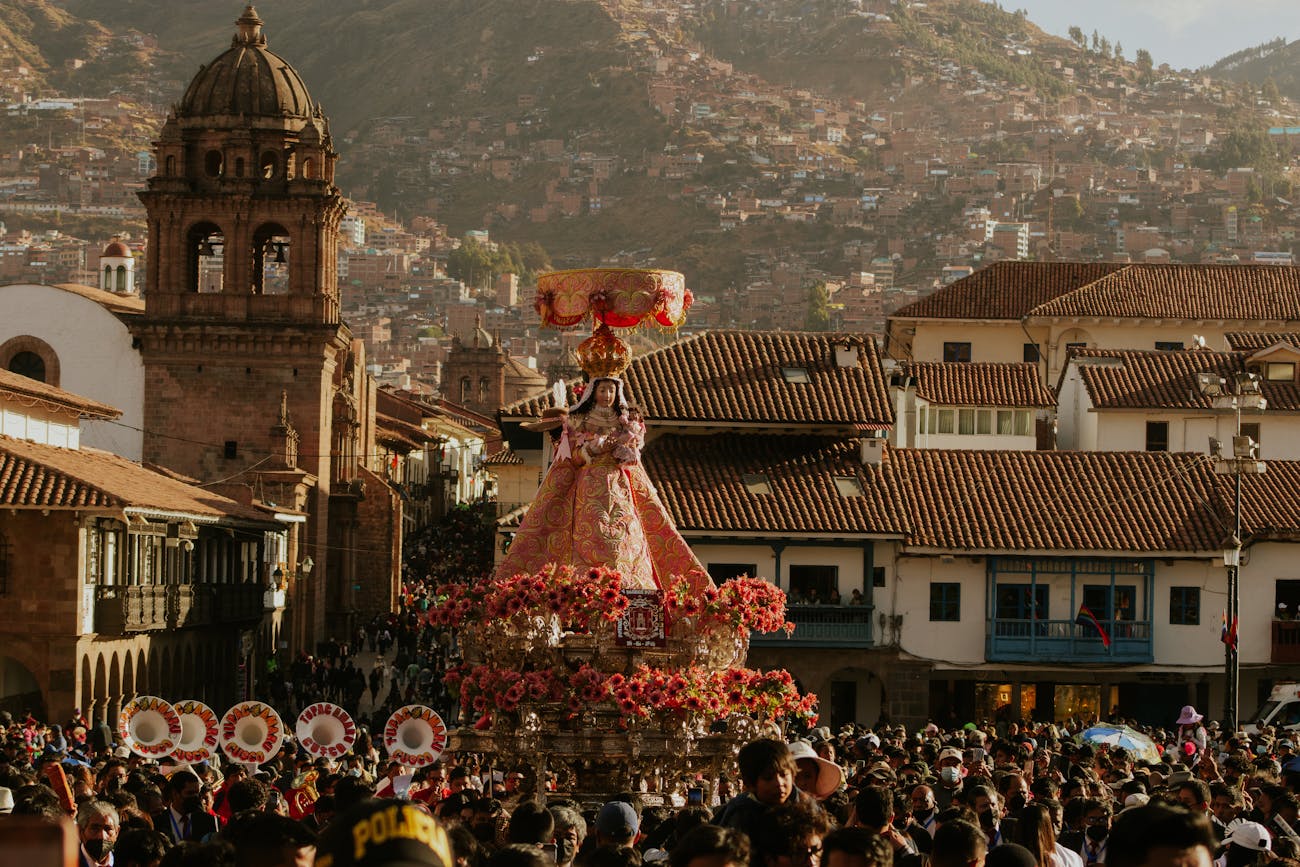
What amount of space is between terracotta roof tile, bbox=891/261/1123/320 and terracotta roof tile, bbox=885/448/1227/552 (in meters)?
34.5

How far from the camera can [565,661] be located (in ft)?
84.3

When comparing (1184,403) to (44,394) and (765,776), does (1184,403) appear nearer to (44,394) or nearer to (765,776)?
(44,394)

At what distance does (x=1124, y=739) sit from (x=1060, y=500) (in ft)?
65.2

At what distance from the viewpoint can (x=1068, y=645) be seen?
53.1 m

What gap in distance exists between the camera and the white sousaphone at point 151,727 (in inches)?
1035

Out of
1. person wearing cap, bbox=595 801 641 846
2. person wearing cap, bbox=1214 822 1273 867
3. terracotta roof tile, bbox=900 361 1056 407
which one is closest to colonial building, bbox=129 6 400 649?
terracotta roof tile, bbox=900 361 1056 407

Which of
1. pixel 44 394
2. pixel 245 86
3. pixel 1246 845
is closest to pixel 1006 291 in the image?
pixel 245 86

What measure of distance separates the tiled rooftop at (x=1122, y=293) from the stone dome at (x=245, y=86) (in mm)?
22884

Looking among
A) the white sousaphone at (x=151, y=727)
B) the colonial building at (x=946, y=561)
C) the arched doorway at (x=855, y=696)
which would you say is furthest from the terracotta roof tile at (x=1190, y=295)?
the white sousaphone at (x=151, y=727)

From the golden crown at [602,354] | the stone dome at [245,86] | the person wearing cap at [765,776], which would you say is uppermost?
the stone dome at [245,86]

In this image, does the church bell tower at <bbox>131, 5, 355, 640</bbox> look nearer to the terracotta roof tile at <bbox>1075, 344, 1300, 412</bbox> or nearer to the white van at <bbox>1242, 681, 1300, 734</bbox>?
the terracotta roof tile at <bbox>1075, 344, 1300, 412</bbox>

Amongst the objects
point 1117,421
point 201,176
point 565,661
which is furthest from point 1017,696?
point 201,176

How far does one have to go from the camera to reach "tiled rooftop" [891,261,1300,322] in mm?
88938

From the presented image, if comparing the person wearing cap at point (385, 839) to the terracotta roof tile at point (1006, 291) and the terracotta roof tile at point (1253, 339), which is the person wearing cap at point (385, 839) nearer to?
the terracotta roof tile at point (1253, 339)
